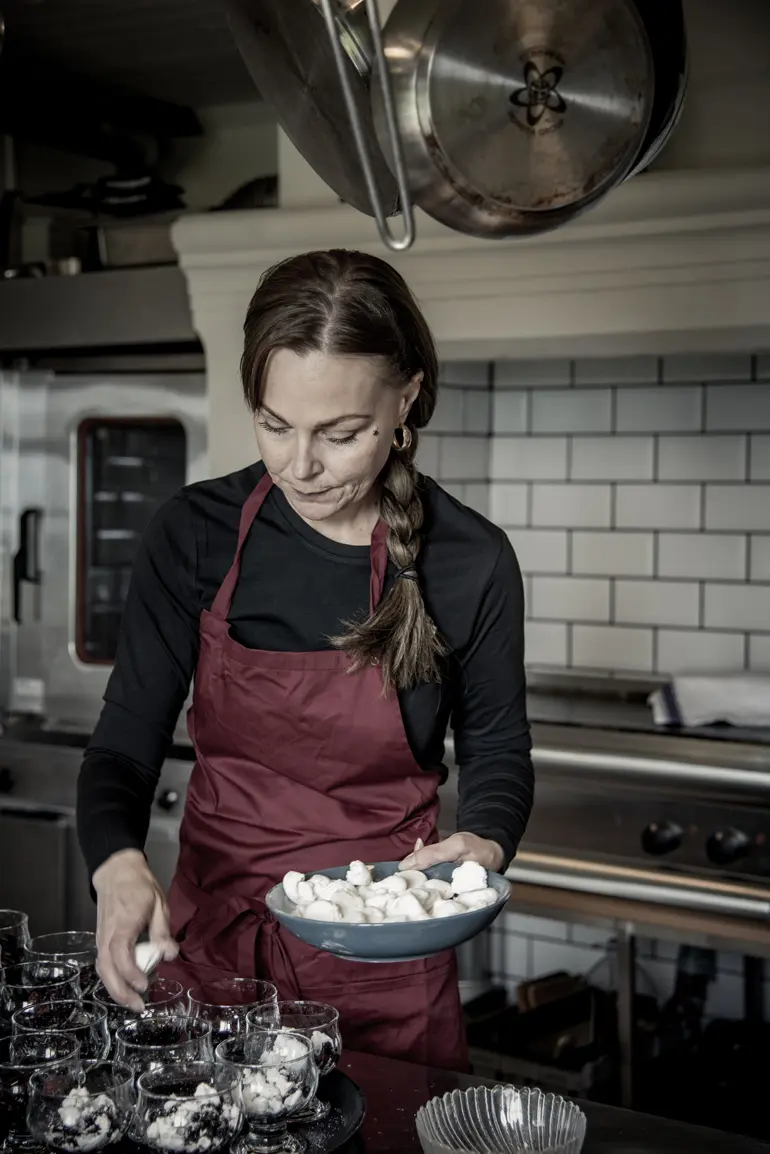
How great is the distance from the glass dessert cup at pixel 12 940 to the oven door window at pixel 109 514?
5.81 ft

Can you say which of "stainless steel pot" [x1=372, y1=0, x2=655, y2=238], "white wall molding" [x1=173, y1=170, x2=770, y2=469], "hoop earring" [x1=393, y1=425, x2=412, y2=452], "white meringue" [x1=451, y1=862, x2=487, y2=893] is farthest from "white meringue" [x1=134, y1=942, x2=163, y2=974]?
"white wall molding" [x1=173, y1=170, x2=770, y2=469]

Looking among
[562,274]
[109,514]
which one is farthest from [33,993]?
[109,514]

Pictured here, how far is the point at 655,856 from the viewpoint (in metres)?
2.62

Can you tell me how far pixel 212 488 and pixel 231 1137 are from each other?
99cm

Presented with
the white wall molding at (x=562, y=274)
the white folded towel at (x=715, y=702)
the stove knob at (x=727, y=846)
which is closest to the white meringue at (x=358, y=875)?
the stove knob at (x=727, y=846)

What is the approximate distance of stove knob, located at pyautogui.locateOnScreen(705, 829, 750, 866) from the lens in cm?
252

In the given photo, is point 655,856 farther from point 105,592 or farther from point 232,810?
point 105,592

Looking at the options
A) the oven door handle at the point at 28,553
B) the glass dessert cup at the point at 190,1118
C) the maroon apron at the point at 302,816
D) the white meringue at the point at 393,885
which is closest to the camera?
the glass dessert cup at the point at 190,1118

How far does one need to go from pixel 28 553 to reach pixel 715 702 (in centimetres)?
173

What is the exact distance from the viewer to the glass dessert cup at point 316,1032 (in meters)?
1.29

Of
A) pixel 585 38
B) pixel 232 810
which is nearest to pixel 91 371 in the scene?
pixel 232 810

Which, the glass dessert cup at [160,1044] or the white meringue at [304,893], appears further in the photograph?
the white meringue at [304,893]

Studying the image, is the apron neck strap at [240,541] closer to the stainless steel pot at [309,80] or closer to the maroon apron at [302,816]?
the maroon apron at [302,816]

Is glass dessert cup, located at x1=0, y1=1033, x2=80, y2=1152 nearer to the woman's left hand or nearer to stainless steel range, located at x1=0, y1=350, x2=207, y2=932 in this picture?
the woman's left hand
